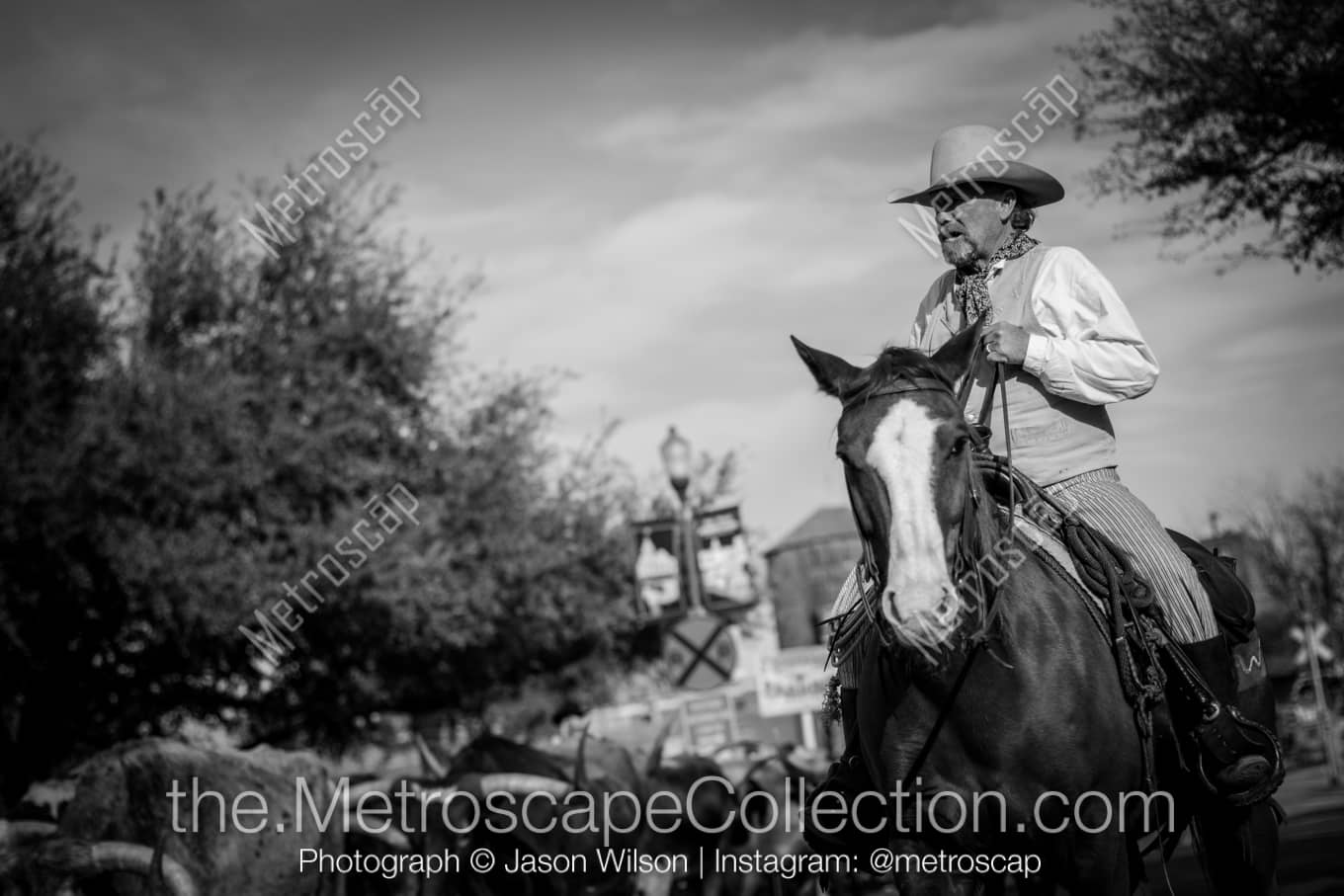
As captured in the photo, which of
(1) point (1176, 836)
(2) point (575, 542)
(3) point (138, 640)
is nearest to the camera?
(1) point (1176, 836)

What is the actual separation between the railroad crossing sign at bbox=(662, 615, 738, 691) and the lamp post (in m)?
0.53

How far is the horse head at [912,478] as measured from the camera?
377 centimetres

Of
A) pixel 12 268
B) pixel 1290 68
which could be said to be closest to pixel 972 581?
pixel 1290 68

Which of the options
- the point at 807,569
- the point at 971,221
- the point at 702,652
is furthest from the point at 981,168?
the point at 807,569

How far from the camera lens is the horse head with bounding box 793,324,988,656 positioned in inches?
148

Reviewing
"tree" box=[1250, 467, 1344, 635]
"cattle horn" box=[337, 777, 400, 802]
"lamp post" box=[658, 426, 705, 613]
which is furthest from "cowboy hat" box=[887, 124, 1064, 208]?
"tree" box=[1250, 467, 1344, 635]

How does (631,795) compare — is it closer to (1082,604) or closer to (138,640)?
(1082,604)

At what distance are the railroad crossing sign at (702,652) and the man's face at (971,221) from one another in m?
9.00

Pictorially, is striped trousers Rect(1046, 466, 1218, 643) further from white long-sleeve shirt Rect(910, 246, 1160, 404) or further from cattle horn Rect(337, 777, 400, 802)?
cattle horn Rect(337, 777, 400, 802)

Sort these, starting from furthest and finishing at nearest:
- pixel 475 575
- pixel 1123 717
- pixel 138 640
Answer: pixel 475 575 < pixel 138 640 < pixel 1123 717

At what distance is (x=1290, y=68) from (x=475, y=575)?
11.6 metres

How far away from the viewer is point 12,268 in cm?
1527

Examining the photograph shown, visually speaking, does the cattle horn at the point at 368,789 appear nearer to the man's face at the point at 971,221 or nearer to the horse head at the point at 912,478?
the man's face at the point at 971,221

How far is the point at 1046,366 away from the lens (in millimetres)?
4863
